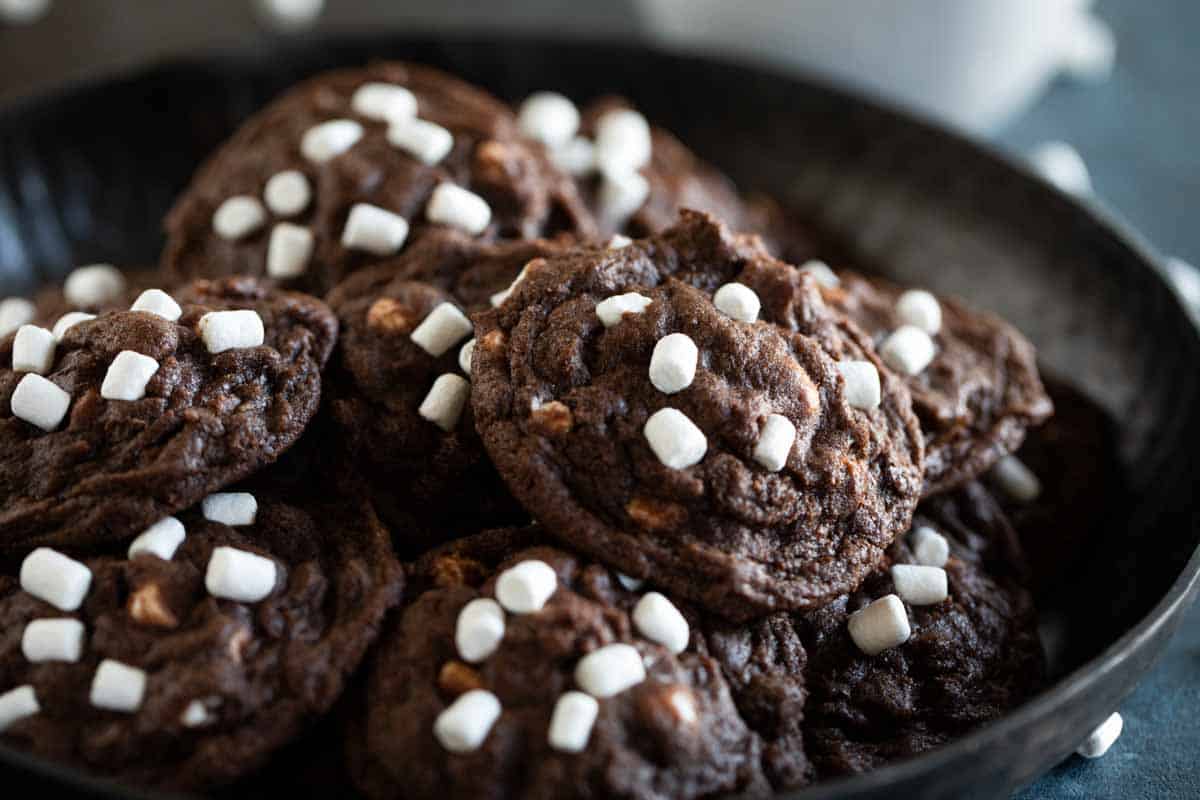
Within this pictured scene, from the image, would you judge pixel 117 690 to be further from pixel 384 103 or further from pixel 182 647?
pixel 384 103

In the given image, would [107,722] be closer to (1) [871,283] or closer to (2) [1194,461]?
(1) [871,283]

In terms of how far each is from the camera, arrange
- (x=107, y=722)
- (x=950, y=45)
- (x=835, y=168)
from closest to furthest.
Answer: (x=107, y=722) → (x=835, y=168) → (x=950, y=45)

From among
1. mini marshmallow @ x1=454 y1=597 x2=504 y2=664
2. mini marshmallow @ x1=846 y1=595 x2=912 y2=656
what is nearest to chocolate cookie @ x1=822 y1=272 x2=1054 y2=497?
mini marshmallow @ x1=846 y1=595 x2=912 y2=656

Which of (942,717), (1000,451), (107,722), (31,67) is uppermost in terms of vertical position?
(1000,451)

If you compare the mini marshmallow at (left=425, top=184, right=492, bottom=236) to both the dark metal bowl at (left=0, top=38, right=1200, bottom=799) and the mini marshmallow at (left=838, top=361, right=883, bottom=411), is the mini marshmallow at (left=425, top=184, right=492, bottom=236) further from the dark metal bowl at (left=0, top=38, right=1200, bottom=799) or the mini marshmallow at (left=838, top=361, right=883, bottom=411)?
the dark metal bowl at (left=0, top=38, right=1200, bottom=799)

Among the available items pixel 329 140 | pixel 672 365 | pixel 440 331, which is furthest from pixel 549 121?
pixel 672 365

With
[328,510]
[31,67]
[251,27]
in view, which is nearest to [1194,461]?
[328,510]

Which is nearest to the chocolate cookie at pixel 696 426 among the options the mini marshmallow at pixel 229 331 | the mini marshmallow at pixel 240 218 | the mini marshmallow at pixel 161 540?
the mini marshmallow at pixel 229 331
